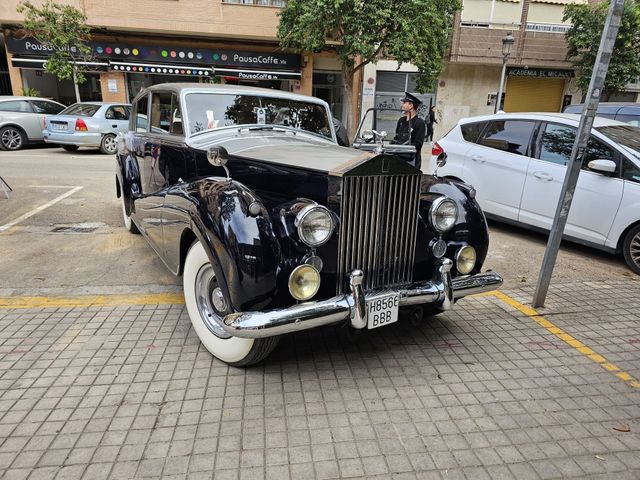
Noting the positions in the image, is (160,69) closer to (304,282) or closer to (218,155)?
(218,155)

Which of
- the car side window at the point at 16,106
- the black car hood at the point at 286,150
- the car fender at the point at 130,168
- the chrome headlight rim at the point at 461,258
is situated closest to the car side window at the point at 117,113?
the car side window at the point at 16,106

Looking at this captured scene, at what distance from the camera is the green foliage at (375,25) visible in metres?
14.4

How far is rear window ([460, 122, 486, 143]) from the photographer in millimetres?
6985

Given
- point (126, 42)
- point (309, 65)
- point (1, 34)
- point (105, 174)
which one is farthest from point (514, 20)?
point (1, 34)

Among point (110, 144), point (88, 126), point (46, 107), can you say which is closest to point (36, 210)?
point (88, 126)

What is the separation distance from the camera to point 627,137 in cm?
564

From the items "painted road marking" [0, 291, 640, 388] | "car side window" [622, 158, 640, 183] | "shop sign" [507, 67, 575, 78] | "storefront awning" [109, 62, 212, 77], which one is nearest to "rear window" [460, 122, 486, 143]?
"car side window" [622, 158, 640, 183]

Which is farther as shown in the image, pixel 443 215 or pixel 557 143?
pixel 557 143

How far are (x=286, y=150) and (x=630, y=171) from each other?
4.22 metres

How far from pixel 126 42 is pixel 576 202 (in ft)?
66.4

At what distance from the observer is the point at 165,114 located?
14.8 feet

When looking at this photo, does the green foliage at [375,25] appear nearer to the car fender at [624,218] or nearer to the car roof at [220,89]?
the car roof at [220,89]

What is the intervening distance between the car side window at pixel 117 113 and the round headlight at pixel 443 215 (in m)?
12.5

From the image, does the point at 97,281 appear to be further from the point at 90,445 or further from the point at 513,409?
the point at 513,409
